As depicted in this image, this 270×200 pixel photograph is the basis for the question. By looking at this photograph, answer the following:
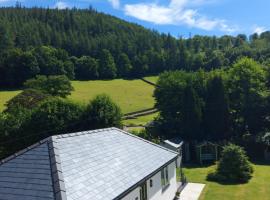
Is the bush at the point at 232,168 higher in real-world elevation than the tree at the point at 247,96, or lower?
lower

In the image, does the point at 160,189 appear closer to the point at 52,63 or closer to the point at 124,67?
the point at 52,63

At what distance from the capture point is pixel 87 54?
138 m

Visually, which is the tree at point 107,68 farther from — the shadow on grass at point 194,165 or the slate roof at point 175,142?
the shadow on grass at point 194,165

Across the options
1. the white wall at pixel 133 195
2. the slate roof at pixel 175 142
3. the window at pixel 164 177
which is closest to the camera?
the white wall at pixel 133 195

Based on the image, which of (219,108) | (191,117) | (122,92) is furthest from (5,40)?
(219,108)

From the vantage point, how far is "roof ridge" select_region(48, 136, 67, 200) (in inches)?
570

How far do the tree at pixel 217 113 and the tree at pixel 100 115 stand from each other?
1393 cm

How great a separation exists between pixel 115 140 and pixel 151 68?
108 meters

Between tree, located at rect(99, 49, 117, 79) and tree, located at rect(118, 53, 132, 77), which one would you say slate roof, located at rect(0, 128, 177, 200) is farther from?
tree, located at rect(118, 53, 132, 77)

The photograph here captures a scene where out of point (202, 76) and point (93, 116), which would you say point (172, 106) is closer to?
point (202, 76)

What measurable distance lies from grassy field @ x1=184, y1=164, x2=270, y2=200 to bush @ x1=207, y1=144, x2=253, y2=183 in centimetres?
99

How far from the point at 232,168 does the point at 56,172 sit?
25985 millimetres

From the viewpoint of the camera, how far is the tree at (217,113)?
179 feet

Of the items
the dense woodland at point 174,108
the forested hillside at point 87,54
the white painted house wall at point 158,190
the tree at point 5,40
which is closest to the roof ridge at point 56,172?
the white painted house wall at point 158,190
